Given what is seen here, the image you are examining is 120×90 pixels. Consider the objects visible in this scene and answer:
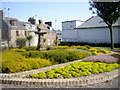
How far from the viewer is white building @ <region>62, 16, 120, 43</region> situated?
24.8m

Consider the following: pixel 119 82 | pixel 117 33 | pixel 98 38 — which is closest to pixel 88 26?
pixel 98 38

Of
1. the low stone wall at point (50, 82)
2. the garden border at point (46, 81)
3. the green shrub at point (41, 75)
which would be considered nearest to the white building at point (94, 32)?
the garden border at point (46, 81)

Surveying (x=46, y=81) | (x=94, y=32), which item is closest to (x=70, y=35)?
(x=94, y=32)

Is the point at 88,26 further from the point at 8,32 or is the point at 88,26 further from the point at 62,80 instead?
the point at 62,80

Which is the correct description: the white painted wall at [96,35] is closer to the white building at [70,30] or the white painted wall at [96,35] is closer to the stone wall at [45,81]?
the white building at [70,30]

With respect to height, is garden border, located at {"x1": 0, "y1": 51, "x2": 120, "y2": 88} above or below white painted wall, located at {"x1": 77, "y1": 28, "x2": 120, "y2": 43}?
below

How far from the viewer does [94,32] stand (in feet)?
91.2

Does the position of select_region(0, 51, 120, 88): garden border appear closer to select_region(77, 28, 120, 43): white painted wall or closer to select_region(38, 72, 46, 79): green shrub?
select_region(38, 72, 46, 79): green shrub

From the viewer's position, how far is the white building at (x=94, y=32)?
978 inches

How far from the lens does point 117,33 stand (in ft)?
80.6

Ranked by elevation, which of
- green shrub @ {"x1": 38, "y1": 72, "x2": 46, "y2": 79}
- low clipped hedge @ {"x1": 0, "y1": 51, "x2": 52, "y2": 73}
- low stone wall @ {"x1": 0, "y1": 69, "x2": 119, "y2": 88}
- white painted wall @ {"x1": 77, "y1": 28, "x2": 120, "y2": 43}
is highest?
white painted wall @ {"x1": 77, "y1": 28, "x2": 120, "y2": 43}

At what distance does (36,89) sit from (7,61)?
2550 mm

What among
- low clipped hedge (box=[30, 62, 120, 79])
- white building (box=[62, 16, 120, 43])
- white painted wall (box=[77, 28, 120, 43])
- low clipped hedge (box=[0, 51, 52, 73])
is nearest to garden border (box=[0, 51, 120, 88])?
low clipped hedge (box=[30, 62, 120, 79])

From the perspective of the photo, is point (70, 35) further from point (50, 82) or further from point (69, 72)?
point (50, 82)
